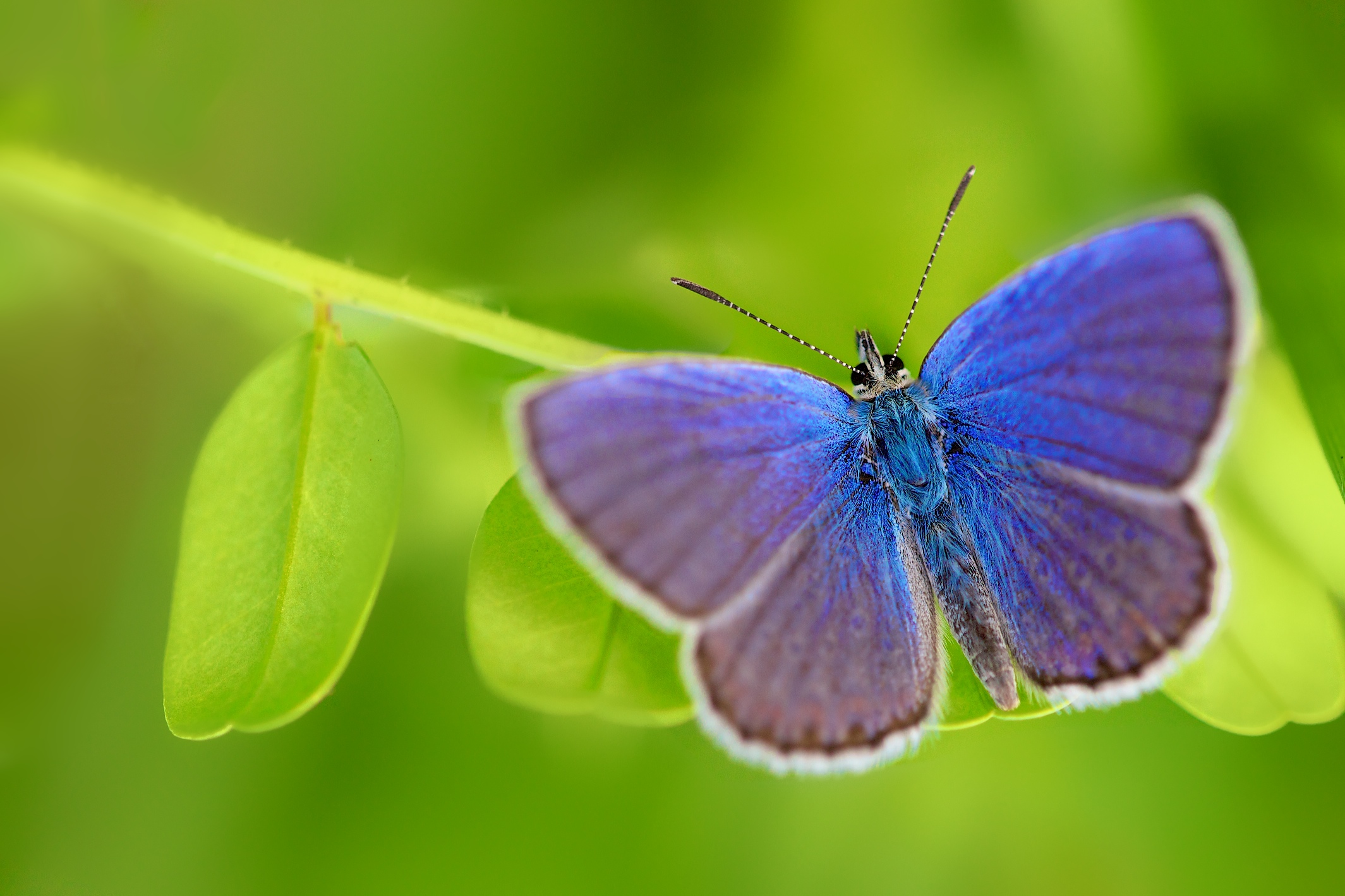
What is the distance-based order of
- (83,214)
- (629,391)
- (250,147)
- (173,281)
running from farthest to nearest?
(250,147) → (173,281) → (83,214) → (629,391)

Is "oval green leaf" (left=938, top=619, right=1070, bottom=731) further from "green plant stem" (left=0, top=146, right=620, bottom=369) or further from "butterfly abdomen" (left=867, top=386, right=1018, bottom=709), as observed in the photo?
"green plant stem" (left=0, top=146, right=620, bottom=369)

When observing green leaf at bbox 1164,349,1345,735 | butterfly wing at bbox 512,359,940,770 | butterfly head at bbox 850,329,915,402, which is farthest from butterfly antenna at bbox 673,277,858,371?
green leaf at bbox 1164,349,1345,735

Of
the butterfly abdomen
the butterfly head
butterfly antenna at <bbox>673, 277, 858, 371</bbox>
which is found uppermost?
butterfly antenna at <bbox>673, 277, 858, 371</bbox>

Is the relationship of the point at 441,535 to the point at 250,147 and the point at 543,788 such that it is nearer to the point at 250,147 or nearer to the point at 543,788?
the point at 543,788

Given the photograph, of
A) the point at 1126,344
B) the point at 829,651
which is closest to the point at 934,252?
the point at 1126,344

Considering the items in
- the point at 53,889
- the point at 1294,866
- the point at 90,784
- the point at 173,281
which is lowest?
the point at 1294,866

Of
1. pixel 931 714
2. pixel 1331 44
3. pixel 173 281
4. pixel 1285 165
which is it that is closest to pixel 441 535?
pixel 173 281
